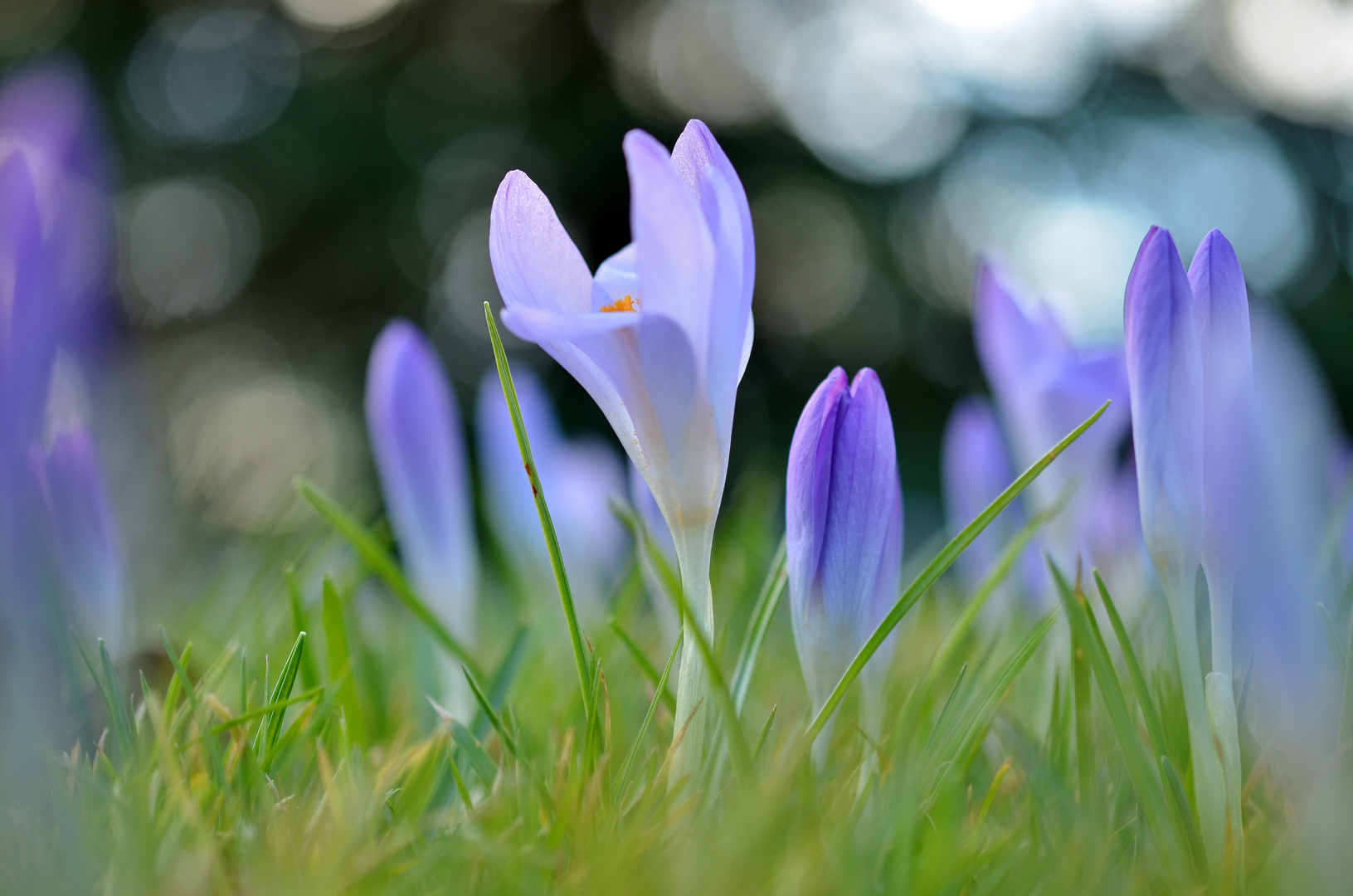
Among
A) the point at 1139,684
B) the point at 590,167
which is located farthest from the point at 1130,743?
the point at 590,167

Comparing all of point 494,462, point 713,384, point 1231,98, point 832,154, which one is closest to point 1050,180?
point 1231,98

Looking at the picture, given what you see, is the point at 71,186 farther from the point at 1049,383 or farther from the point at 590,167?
the point at 590,167

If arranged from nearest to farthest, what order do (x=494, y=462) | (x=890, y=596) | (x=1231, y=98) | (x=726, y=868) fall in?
1. (x=726, y=868)
2. (x=890, y=596)
3. (x=494, y=462)
4. (x=1231, y=98)

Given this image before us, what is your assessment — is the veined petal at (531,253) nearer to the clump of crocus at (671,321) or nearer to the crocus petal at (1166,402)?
the clump of crocus at (671,321)

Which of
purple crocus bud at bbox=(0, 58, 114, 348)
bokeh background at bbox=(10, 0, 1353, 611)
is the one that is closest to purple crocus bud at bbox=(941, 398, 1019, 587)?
purple crocus bud at bbox=(0, 58, 114, 348)

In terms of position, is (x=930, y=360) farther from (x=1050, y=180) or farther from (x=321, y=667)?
(x=321, y=667)

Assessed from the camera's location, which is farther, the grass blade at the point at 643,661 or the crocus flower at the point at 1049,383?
the crocus flower at the point at 1049,383

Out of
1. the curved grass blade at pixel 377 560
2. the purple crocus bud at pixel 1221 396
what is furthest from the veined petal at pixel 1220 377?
the curved grass blade at pixel 377 560
